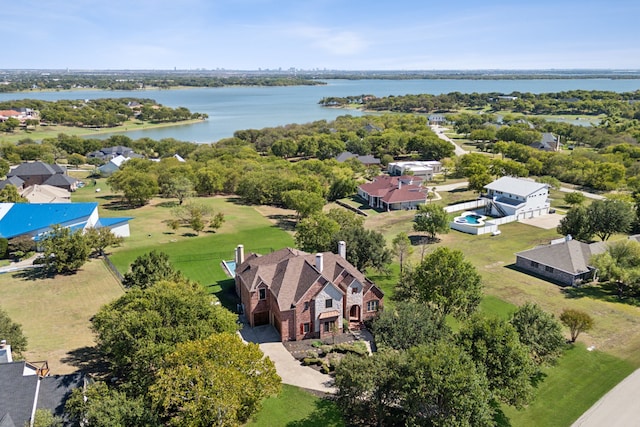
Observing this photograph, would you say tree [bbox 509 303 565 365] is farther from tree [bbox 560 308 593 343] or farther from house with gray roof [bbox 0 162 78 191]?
house with gray roof [bbox 0 162 78 191]

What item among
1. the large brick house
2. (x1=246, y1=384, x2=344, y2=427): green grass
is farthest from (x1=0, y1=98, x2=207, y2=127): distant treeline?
(x1=246, y1=384, x2=344, y2=427): green grass

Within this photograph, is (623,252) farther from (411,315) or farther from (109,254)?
(109,254)

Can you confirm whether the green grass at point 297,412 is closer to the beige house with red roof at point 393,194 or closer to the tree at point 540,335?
the tree at point 540,335

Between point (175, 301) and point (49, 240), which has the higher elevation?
point (175, 301)

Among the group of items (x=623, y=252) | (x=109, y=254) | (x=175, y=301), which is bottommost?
(x=109, y=254)

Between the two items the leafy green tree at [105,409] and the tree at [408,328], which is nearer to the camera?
the leafy green tree at [105,409]

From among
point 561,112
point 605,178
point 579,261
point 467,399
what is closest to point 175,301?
point 467,399

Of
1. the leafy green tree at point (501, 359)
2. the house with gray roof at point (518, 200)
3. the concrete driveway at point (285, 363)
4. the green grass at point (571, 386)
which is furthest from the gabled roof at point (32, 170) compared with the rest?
the green grass at point (571, 386)

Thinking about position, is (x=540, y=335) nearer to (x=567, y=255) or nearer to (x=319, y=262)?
(x=319, y=262)
